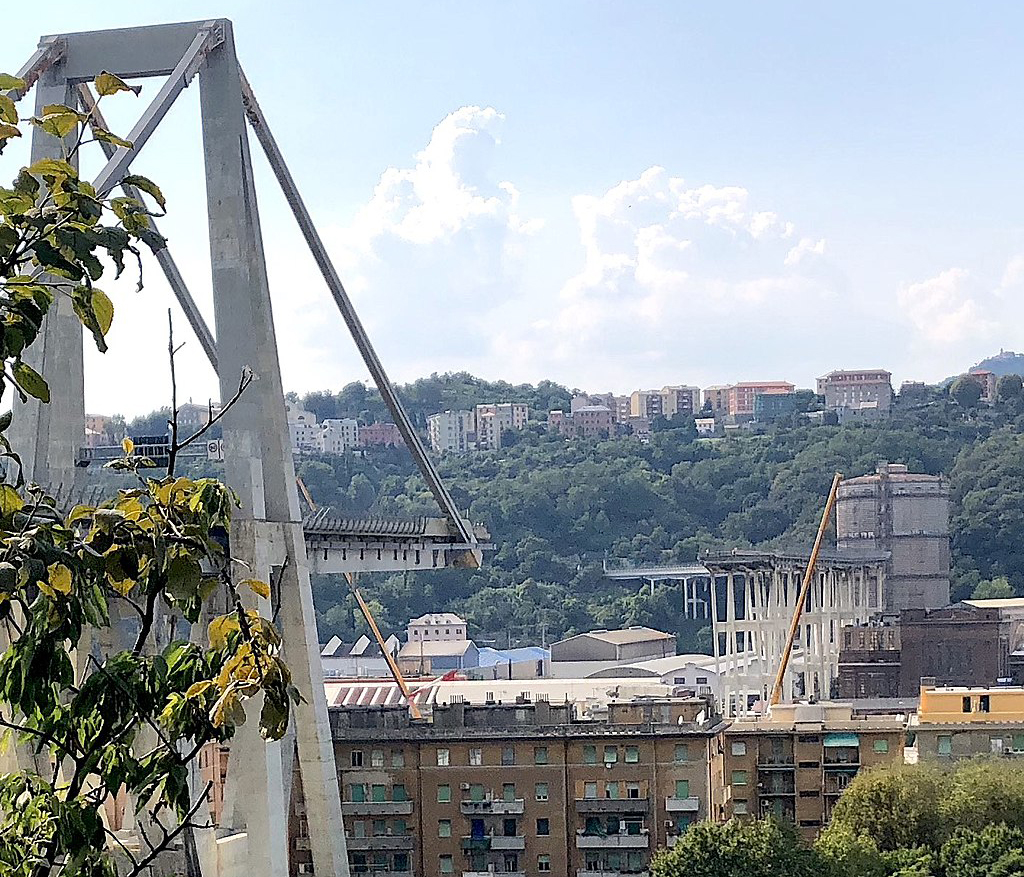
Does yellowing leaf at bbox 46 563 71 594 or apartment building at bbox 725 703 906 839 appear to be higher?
yellowing leaf at bbox 46 563 71 594

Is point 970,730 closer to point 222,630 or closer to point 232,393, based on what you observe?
point 232,393

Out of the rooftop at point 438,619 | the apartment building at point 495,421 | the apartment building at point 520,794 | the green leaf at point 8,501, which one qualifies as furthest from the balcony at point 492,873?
the apartment building at point 495,421

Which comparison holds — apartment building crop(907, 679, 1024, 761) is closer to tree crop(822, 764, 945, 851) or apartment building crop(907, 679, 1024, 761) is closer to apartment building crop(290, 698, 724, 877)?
tree crop(822, 764, 945, 851)

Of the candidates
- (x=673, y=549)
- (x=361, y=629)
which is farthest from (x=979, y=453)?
(x=361, y=629)

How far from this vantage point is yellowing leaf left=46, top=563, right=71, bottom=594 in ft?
10.5

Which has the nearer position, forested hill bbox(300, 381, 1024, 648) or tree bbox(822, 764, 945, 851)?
tree bbox(822, 764, 945, 851)

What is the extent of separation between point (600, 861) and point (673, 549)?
209 feet

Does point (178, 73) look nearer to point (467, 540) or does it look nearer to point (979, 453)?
point (467, 540)

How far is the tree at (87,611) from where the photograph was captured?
323cm

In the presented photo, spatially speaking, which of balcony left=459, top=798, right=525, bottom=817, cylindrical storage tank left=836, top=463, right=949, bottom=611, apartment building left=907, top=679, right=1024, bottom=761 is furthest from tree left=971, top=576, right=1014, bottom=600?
balcony left=459, top=798, right=525, bottom=817

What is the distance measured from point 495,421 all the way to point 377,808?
87.6 metres

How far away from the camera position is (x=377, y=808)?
3294 cm

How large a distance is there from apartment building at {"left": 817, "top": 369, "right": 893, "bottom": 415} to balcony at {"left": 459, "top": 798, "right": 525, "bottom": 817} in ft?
323

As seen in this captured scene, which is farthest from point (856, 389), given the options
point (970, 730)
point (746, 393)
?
point (970, 730)
